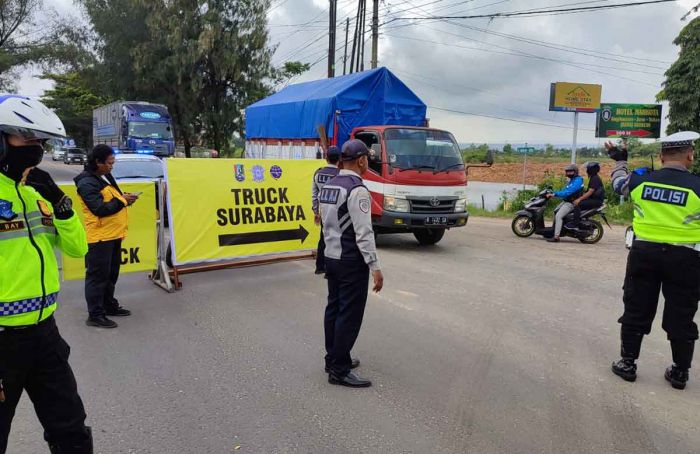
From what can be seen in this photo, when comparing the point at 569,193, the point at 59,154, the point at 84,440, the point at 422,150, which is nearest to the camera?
the point at 84,440

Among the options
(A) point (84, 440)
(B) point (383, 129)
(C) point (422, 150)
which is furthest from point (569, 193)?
(A) point (84, 440)

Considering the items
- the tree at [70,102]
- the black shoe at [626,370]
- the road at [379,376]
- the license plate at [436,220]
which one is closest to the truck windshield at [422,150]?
the license plate at [436,220]

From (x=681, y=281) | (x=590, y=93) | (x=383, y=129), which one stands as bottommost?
(x=681, y=281)

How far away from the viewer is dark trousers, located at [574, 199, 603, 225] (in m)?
10.6

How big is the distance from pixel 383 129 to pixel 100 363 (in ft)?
22.2

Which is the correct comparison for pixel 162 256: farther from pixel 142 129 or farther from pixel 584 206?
pixel 142 129

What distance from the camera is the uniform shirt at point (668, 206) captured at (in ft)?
12.9

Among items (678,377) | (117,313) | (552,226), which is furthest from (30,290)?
(552,226)

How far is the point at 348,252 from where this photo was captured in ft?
13.0

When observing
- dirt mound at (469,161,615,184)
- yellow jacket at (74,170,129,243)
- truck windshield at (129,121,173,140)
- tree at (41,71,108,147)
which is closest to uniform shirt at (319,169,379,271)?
yellow jacket at (74,170,129,243)

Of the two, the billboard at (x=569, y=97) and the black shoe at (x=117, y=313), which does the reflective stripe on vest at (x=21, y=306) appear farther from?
the billboard at (x=569, y=97)

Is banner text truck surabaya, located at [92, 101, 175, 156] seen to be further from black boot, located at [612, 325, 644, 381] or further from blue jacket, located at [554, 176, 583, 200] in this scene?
black boot, located at [612, 325, 644, 381]

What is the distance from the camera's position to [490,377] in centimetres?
421

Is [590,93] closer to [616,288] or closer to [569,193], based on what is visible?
[569,193]
